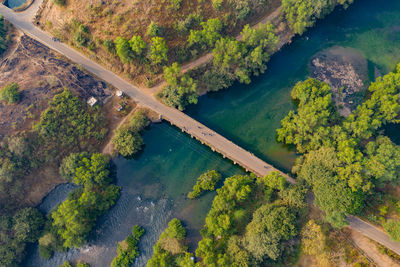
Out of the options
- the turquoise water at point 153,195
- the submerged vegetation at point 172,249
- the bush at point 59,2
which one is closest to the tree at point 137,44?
the turquoise water at point 153,195

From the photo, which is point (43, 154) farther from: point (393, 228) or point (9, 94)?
point (393, 228)

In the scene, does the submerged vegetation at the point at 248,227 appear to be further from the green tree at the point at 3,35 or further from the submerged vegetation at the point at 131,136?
the green tree at the point at 3,35

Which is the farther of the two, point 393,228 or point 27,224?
point 27,224

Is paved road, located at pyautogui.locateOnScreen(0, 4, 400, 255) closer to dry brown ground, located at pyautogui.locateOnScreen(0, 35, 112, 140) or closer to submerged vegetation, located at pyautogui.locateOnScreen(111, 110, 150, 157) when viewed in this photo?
dry brown ground, located at pyautogui.locateOnScreen(0, 35, 112, 140)

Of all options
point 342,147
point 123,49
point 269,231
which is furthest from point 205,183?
point 123,49

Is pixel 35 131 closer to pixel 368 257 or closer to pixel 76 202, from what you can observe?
pixel 76 202

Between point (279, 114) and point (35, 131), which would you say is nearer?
point (35, 131)

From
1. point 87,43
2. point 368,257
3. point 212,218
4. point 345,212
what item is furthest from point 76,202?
point 368,257
